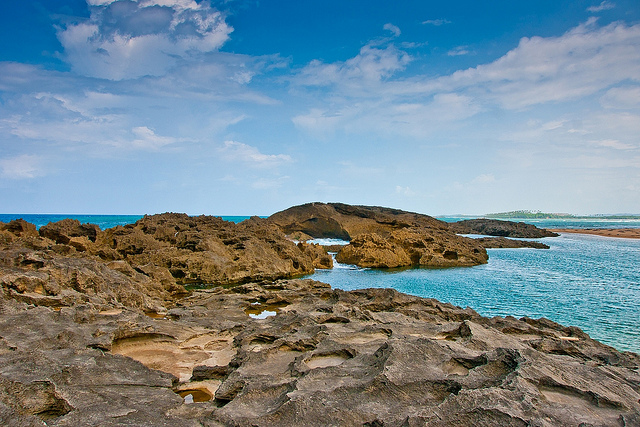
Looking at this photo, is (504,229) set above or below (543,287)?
above

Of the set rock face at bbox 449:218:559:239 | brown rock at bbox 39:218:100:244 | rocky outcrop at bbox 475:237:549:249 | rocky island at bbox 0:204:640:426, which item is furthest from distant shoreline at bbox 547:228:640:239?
brown rock at bbox 39:218:100:244

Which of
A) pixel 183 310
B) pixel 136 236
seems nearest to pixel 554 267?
pixel 183 310

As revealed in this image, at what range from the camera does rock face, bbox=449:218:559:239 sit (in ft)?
229

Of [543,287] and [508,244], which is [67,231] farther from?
[508,244]

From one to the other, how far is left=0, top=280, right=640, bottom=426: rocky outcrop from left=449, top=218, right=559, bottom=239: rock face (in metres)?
58.3

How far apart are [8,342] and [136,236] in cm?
1869

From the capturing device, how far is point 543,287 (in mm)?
22672

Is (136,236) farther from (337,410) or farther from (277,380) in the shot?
(337,410)

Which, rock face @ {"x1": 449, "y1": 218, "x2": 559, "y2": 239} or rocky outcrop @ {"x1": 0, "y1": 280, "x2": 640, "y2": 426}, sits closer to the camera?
rocky outcrop @ {"x1": 0, "y1": 280, "x2": 640, "y2": 426}

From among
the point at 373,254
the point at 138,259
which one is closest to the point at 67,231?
the point at 138,259

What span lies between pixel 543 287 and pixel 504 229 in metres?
56.5

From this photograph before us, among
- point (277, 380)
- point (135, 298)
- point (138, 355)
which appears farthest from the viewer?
point (135, 298)

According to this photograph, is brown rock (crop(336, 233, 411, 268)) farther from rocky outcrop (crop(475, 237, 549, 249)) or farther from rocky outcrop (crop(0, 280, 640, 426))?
rocky outcrop (crop(475, 237, 549, 249))

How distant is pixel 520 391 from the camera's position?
197 inches
